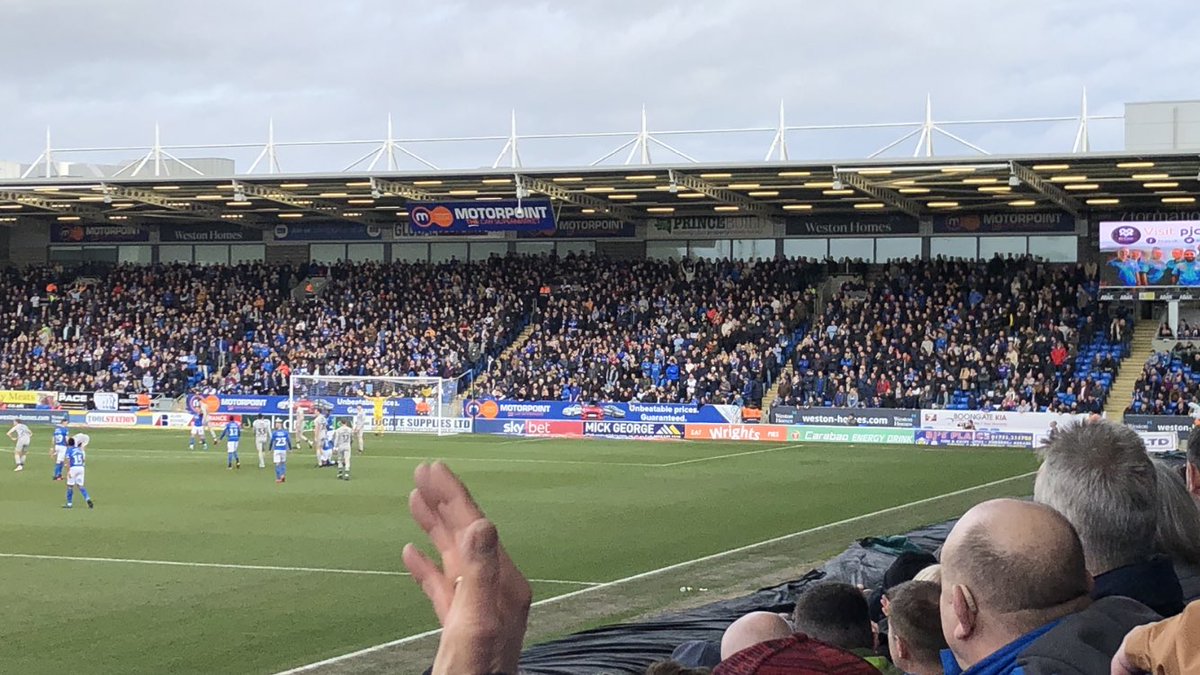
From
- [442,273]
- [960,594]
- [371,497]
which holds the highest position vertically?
[442,273]

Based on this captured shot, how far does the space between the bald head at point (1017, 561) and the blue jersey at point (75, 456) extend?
75.8ft

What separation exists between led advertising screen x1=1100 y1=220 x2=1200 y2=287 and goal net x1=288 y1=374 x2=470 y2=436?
20.9 meters

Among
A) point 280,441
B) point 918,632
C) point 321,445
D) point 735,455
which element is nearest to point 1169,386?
point 735,455

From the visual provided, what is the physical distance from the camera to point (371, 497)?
87.7 feet

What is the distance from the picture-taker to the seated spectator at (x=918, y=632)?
4.22m

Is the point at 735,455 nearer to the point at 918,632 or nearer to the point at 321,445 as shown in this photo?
the point at 321,445

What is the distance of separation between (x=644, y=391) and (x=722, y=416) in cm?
363

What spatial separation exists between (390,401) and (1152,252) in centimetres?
2429

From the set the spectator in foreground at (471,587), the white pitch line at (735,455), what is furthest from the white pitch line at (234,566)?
the white pitch line at (735,455)

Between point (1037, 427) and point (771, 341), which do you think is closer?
point (1037, 427)

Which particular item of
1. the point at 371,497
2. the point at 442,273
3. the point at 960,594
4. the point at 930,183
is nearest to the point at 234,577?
the point at 371,497

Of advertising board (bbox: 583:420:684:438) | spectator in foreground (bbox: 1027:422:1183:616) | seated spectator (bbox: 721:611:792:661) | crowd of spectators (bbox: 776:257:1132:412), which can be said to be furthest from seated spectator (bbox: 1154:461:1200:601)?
advertising board (bbox: 583:420:684:438)

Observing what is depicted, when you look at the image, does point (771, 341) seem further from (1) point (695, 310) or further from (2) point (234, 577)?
(2) point (234, 577)

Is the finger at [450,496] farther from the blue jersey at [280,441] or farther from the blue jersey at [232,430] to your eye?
the blue jersey at [232,430]
